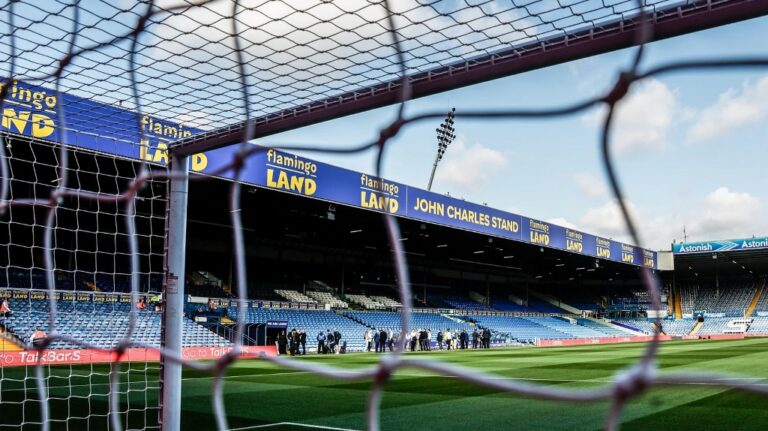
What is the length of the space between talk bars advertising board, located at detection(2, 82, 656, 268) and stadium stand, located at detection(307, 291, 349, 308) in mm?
8185

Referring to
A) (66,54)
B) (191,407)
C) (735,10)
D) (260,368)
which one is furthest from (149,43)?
(260,368)

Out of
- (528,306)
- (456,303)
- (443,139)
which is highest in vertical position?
(443,139)

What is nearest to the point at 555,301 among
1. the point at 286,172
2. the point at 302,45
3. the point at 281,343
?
the point at 281,343

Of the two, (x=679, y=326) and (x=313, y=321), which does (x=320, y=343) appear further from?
(x=679, y=326)

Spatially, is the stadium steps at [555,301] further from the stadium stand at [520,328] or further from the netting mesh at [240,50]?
the netting mesh at [240,50]

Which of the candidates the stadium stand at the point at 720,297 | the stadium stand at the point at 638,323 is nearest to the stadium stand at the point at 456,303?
the stadium stand at the point at 638,323

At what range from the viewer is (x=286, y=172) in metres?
16.2

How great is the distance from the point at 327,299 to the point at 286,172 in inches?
540

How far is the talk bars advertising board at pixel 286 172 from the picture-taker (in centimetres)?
370

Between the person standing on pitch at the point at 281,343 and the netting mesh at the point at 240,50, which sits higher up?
the netting mesh at the point at 240,50

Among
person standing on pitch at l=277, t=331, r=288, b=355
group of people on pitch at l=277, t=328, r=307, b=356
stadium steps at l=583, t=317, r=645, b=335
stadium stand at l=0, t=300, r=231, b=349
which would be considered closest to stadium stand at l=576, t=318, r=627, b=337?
stadium steps at l=583, t=317, r=645, b=335

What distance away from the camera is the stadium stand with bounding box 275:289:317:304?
27312mm

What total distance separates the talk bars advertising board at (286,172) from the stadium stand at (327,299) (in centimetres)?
819

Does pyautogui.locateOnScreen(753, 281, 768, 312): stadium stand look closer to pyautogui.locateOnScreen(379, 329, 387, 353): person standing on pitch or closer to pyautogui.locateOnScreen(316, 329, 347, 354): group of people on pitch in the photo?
pyautogui.locateOnScreen(379, 329, 387, 353): person standing on pitch
